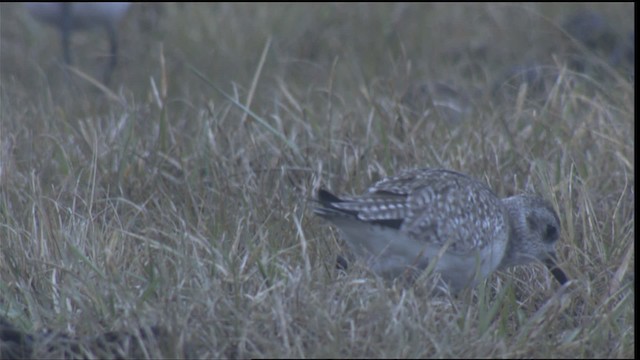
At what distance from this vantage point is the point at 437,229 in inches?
178

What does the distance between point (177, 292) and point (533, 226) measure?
58.3 inches

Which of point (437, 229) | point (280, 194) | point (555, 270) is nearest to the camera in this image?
point (437, 229)

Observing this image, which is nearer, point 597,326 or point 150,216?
point 597,326

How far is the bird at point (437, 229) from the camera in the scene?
174 inches

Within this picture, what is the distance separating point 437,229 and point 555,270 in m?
0.50

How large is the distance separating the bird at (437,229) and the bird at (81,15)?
193 inches

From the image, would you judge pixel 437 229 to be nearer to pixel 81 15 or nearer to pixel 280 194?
pixel 280 194

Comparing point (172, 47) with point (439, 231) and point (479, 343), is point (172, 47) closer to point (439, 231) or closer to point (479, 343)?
point (439, 231)

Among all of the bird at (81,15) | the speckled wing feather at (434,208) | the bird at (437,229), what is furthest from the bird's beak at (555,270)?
the bird at (81,15)

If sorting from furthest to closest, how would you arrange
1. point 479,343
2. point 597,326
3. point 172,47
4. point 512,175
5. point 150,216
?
point 172,47, point 512,175, point 150,216, point 597,326, point 479,343

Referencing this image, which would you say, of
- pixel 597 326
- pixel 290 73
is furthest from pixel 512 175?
pixel 290 73

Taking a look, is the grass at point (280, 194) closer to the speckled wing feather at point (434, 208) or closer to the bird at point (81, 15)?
the speckled wing feather at point (434, 208)

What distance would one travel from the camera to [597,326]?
412cm

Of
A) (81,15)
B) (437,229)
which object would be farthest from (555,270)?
(81,15)
